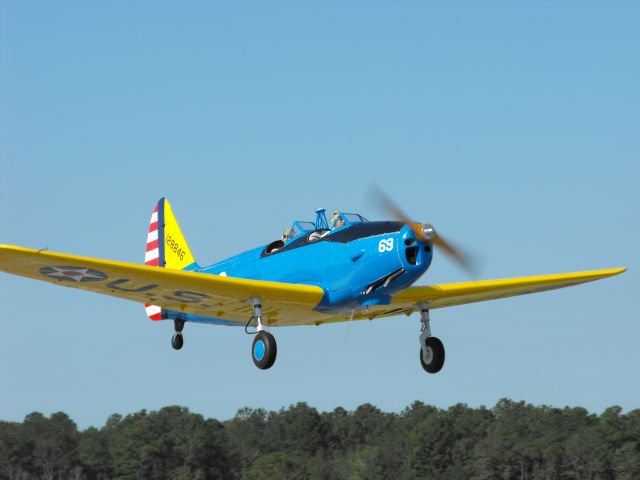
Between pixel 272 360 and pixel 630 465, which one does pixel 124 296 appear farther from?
pixel 630 465

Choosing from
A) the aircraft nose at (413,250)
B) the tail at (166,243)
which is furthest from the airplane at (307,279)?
the tail at (166,243)

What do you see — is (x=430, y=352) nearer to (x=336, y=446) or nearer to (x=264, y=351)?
(x=264, y=351)

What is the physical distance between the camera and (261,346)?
2031 centimetres

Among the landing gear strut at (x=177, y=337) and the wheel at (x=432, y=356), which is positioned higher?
the landing gear strut at (x=177, y=337)

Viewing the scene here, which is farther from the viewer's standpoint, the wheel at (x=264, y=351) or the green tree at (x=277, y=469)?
the green tree at (x=277, y=469)

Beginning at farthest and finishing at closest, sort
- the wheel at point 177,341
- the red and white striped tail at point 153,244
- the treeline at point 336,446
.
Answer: the treeline at point 336,446
the red and white striped tail at point 153,244
the wheel at point 177,341

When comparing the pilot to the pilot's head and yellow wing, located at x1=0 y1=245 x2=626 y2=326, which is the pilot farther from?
yellow wing, located at x1=0 y1=245 x2=626 y2=326

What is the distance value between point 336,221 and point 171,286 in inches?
133

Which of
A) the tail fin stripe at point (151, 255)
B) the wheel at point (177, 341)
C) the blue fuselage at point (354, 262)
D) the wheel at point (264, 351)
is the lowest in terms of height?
the wheel at point (264, 351)

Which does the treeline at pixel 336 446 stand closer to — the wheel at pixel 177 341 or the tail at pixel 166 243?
the tail at pixel 166 243

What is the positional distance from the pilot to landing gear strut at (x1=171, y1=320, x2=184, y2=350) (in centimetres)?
502

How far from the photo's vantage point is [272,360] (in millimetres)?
20156

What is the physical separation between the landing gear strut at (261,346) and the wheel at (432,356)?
350 centimetres

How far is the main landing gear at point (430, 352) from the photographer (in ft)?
72.2
